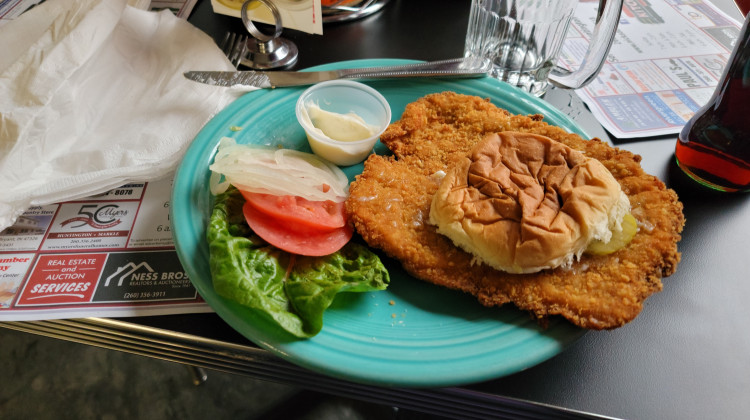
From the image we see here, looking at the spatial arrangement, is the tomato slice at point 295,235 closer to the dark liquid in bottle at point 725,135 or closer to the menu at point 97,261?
the menu at point 97,261

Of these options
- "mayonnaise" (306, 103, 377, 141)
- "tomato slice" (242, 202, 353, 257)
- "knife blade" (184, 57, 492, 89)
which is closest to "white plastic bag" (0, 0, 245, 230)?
"knife blade" (184, 57, 492, 89)

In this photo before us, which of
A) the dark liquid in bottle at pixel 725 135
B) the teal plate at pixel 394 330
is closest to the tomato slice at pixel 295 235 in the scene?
the teal plate at pixel 394 330

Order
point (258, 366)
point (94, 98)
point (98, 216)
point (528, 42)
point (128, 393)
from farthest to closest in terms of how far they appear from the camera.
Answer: point (128, 393), point (528, 42), point (94, 98), point (98, 216), point (258, 366)

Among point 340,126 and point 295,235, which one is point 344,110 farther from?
point 295,235

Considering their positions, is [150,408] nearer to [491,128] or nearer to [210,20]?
[210,20]

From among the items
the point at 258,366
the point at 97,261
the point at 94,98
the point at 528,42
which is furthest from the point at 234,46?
the point at 258,366

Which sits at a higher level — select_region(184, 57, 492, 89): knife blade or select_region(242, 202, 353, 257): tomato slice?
select_region(184, 57, 492, 89): knife blade

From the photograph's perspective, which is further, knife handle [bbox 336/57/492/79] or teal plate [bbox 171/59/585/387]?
knife handle [bbox 336/57/492/79]

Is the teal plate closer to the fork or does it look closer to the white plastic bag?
the white plastic bag
